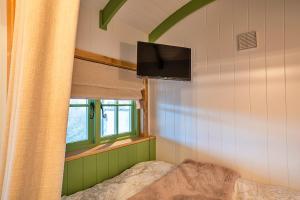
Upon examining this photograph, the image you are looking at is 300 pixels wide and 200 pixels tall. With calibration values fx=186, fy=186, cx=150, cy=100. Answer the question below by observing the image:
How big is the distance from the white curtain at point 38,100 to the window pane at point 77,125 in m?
1.15

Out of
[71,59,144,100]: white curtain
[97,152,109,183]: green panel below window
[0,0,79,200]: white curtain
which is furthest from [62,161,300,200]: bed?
[0,0,79,200]: white curtain

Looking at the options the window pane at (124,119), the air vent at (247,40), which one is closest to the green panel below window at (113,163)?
the window pane at (124,119)

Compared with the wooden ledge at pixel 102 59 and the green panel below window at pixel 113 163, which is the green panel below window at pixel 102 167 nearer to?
the green panel below window at pixel 113 163

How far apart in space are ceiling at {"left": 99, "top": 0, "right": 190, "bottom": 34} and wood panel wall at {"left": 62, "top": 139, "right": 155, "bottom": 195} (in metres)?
1.49

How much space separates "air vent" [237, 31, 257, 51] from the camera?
1.86 meters

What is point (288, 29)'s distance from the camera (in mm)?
1695

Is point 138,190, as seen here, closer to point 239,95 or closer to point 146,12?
point 239,95

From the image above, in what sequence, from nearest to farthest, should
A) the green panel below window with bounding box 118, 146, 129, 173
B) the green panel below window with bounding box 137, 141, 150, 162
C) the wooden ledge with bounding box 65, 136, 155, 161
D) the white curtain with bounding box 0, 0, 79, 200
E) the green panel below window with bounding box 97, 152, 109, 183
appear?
the white curtain with bounding box 0, 0, 79, 200 < the wooden ledge with bounding box 65, 136, 155, 161 < the green panel below window with bounding box 97, 152, 109, 183 < the green panel below window with bounding box 118, 146, 129, 173 < the green panel below window with bounding box 137, 141, 150, 162

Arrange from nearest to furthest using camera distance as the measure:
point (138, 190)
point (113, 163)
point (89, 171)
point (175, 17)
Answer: point (138, 190), point (89, 171), point (113, 163), point (175, 17)

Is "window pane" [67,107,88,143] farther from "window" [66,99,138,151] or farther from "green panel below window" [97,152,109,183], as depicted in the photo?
"green panel below window" [97,152,109,183]

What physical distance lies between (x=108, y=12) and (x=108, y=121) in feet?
3.86

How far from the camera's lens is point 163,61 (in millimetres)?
1969

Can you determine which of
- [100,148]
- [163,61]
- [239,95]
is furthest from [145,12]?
[100,148]

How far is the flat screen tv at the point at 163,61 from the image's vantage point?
188cm
